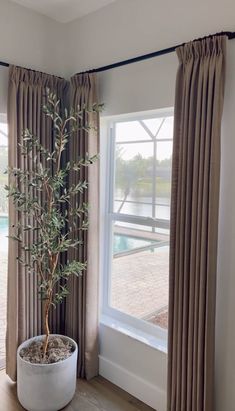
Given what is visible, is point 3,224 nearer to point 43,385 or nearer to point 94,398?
point 43,385

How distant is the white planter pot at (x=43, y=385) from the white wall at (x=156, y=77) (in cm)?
43

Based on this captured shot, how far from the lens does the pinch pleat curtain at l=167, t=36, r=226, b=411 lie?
1.79 meters

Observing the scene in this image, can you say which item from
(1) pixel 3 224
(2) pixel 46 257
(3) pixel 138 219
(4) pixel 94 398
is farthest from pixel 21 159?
(4) pixel 94 398

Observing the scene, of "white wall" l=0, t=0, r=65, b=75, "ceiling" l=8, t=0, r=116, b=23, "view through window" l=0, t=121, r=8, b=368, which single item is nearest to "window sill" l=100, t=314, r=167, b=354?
"view through window" l=0, t=121, r=8, b=368

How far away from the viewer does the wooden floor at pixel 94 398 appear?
→ 2238mm

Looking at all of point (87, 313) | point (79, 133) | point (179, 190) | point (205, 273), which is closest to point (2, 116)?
point (79, 133)

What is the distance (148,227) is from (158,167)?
0.42 m

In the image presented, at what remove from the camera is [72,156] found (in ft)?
8.50

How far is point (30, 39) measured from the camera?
98.9 inches

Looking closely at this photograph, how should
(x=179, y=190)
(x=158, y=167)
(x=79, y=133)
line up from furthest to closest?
(x=79, y=133), (x=158, y=167), (x=179, y=190)

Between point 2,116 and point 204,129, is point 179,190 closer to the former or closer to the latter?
point 204,129

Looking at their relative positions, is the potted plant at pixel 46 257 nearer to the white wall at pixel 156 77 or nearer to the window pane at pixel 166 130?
the white wall at pixel 156 77

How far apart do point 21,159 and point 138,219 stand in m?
0.93

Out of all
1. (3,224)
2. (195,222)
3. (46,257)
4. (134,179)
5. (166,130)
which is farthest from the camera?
(3,224)
